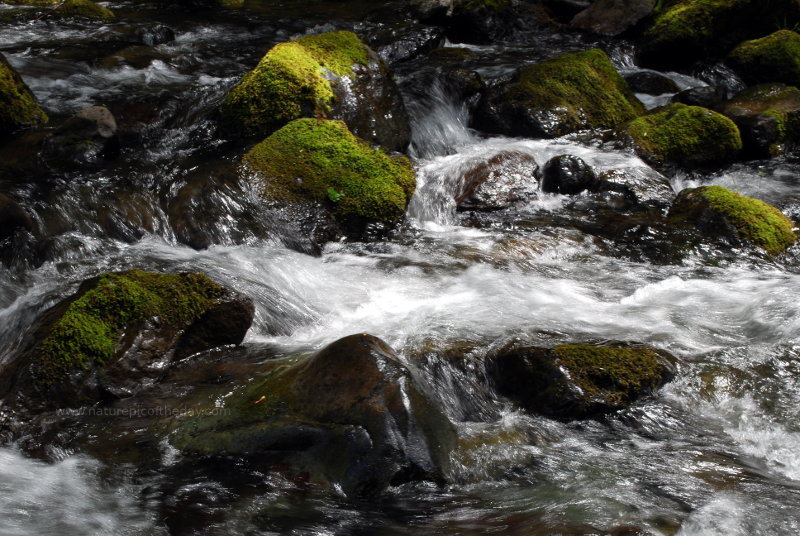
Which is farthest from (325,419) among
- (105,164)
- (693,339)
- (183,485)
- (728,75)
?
(728,75)

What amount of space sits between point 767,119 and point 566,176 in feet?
11.6

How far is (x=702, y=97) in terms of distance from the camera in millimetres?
10875

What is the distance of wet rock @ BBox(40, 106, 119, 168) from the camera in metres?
7.51

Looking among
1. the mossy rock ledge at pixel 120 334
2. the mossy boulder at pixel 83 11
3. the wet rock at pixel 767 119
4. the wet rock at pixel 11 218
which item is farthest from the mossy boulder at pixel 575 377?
the mossy boulder at pixel 83 11

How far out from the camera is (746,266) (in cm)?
705

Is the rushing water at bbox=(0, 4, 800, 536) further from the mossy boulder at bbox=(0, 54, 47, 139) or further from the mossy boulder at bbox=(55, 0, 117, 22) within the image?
the mossy boulder at bbox=(55, 0, 117, 22)

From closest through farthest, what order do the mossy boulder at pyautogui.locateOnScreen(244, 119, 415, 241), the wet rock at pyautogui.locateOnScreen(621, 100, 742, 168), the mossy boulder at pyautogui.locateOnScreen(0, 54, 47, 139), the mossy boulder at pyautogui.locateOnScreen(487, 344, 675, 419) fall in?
the mossy boulder at pyautogui.locateOnScreen(487, 344, 675, 419) < the mossy boulder at pyautogui.locateOnScreen(244, 119, 415, 241) < the mossy boulder at pyautogui.locateOnScreen(0, 54, 47, 139) < the wet rock at pyautogui.locateOnScreen(621, 100, 742, 168)

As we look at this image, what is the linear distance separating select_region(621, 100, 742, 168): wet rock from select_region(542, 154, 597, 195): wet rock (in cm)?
114

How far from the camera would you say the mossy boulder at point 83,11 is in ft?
42.2

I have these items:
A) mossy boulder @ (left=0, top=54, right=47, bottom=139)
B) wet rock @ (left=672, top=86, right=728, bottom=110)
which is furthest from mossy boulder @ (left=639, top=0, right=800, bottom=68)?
mossy boulder @ (left=0, top=54, right=47, bottom=139)

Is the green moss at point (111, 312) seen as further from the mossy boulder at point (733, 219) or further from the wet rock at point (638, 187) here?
the mossy boulder at point (733, 219)

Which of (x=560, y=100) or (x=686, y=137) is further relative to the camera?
(x=560, y=100)

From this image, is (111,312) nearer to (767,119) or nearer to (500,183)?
(500,183)

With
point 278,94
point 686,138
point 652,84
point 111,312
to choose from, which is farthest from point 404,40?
point 111,312
